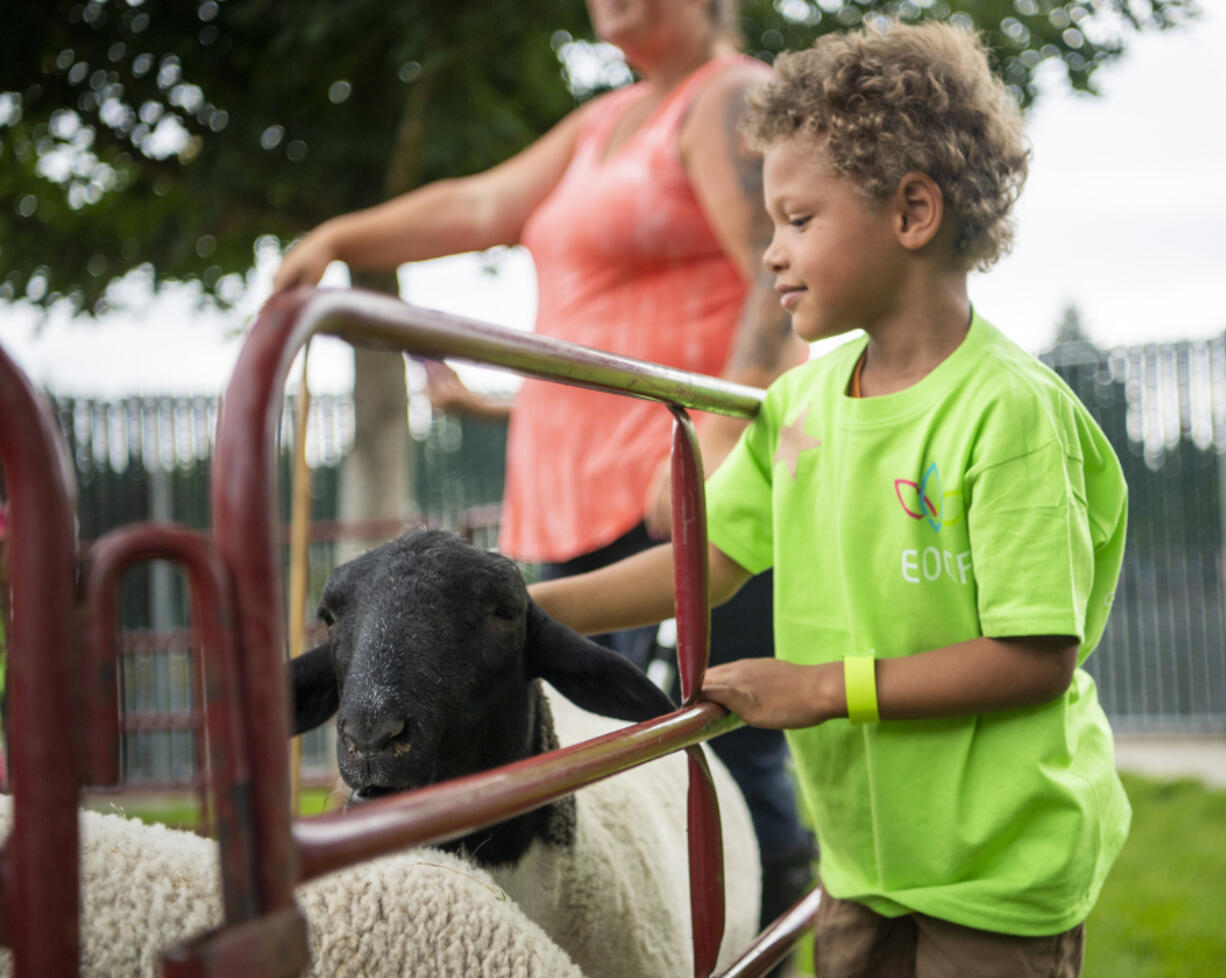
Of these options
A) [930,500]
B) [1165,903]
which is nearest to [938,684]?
[930,500]

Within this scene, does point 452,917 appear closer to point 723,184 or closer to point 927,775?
point 927,775

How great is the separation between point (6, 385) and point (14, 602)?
4.9 inches

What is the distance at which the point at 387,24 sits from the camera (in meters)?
6.08

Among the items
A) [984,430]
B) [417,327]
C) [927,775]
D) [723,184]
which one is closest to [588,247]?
[723,184]

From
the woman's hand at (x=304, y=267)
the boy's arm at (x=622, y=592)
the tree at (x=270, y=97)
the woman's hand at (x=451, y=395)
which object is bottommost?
the boy's arm at (x=622, y=592)

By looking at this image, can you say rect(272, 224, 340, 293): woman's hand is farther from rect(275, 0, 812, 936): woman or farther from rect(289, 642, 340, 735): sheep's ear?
rect(289, 642, 340, 735): sheep's ear

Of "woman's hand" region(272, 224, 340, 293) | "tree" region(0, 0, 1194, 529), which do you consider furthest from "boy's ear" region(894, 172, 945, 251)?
"tree" region(0, 0, 1194, 529)

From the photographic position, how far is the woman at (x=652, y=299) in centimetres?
195

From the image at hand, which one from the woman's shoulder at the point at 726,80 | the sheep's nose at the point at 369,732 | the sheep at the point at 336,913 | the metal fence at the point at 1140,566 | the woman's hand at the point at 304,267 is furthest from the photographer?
the metal fence at the point at 1140,566

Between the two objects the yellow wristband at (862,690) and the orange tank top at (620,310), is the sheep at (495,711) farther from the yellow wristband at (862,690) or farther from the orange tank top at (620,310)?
the orange tank top at (620,310)

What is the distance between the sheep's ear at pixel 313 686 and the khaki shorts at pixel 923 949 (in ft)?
2.36

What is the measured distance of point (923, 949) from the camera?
1.39m

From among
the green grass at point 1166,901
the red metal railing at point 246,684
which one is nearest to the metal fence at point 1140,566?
the green grass at point 1166,901

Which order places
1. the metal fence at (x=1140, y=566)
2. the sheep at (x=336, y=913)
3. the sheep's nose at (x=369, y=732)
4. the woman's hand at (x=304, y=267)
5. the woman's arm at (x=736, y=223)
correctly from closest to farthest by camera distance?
1. the sheep at (x=336, y=913)
2. the sheep's nose at (x=369, y=732)
3. the woman's arm at (x=736, y=223)
4. the woman's hand at (x=304, y=267)
5. the metal fence at (x=1140, y=566)
